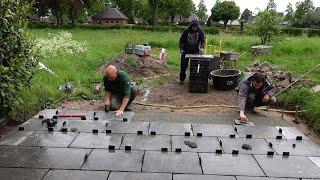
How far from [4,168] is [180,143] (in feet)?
7.23

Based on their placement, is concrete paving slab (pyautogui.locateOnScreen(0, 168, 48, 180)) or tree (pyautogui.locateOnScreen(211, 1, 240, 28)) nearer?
concrete paving slab (pyautogui.locateOnScreen(0, 168, 48, 180))

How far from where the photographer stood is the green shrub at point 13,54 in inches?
198

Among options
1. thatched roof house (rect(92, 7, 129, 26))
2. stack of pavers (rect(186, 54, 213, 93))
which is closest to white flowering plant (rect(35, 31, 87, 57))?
stack of pavers (rect(186, 54, 213, 93))

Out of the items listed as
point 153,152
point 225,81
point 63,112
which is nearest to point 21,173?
point 153,152

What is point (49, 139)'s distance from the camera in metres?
4.89

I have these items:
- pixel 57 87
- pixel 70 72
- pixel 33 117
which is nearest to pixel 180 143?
pixel 33 117

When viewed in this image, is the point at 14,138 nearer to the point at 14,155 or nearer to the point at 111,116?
the point at 14,155

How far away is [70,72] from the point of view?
9.48 m

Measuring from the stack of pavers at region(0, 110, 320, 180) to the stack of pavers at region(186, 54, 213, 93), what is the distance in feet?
9.10

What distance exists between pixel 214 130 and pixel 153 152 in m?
1.41

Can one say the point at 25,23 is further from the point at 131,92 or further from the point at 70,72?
the point at 70,72

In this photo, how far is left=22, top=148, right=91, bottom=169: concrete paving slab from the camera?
4012mm

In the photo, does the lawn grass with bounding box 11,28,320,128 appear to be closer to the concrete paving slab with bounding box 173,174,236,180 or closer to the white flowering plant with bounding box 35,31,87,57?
the white flowering plant with bounding box 35,31,87,57

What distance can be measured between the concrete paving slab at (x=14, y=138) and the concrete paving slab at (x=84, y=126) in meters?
0.61
